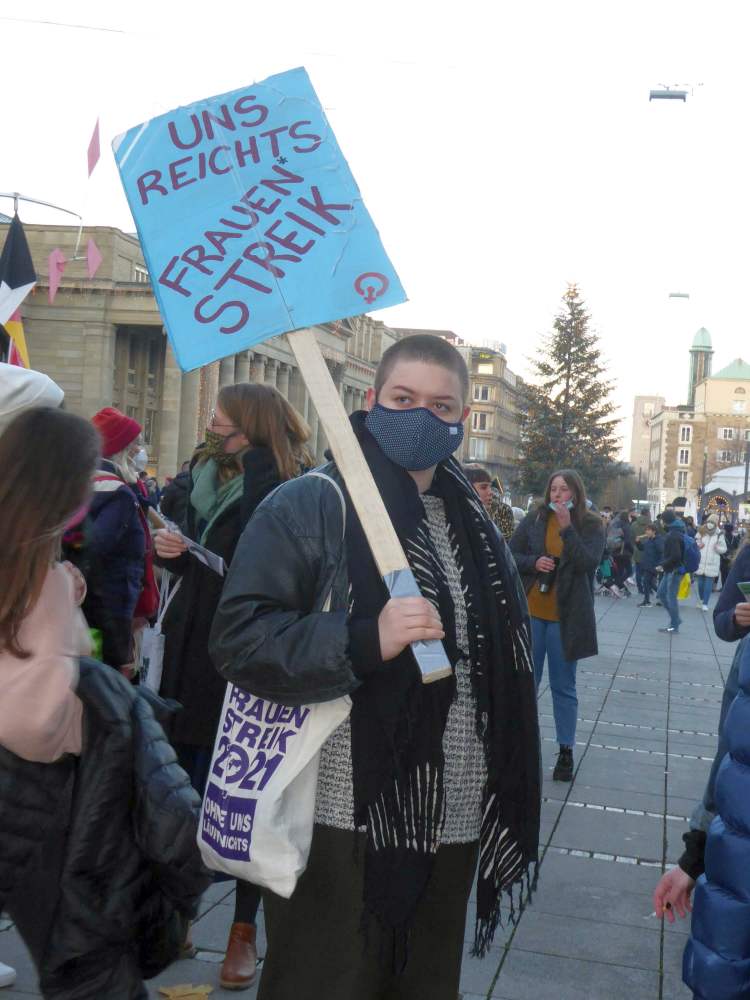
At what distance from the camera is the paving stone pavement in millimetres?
4324

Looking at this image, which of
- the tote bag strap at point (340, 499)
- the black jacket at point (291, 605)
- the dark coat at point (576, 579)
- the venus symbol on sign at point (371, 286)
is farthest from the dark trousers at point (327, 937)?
the dark coat at point (576, 579)

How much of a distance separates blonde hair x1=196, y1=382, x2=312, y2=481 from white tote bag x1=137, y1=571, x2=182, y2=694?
0.58 meters

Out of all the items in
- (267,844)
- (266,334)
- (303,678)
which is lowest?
(267,844)

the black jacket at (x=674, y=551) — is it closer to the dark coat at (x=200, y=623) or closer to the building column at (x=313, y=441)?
the building column at (x=313, y=441)

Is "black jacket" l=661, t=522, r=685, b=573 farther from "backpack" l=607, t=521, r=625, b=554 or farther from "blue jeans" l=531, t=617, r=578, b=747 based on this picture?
"blue jeans" l=531, t=617, r=578, b=747

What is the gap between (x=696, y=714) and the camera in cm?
1041

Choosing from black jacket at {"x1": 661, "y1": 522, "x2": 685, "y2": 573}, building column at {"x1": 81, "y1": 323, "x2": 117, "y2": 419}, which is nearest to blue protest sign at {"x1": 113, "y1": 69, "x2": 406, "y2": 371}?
black jacket at {"x1": 661, "y1": 522, "x2": 685, "y2": 573}

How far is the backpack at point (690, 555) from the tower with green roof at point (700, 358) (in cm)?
16594

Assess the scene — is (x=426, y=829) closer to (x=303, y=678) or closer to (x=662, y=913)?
(x=303, y=678)

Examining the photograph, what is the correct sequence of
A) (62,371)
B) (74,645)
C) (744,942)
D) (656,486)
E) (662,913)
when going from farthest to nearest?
(656,486)
(62,371)
(662,913)
(74,645)
(744,942)

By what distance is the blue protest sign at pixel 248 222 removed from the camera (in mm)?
2707

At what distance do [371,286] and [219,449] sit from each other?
211 cm

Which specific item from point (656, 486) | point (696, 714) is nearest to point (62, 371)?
point (696, 714)

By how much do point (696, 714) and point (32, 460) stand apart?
8.79 metres
